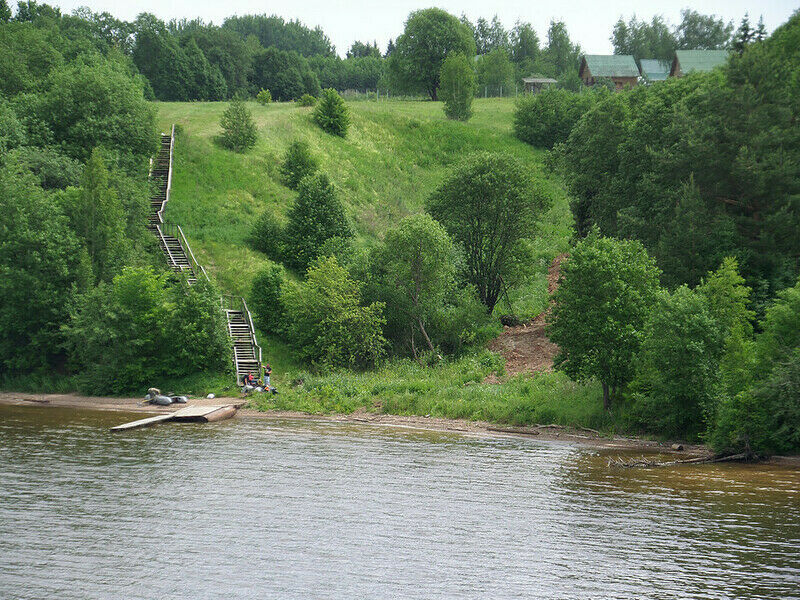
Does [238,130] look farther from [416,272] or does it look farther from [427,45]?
[427,45]

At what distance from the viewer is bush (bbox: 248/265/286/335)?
45.8 metres

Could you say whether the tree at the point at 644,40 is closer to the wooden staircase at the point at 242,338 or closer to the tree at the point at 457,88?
the tree at the point at 457,88

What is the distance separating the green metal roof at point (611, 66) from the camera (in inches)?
4596

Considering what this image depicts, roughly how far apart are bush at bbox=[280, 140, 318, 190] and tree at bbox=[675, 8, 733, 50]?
89728mm

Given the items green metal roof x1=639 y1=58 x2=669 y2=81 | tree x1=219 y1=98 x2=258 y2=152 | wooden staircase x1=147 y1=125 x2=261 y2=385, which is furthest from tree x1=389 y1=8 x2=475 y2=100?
wooden staircase x1=147 y1=125 x2=261 y2=385

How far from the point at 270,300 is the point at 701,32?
112 meters

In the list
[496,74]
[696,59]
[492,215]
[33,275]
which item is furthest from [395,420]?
[496,74]

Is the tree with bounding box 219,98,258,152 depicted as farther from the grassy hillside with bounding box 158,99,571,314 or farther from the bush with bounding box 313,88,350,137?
the bush with bounding box 313,88,350,137

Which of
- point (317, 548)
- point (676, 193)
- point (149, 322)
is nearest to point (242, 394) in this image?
point (149, 322)

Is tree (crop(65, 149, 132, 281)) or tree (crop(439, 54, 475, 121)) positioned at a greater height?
tree (crop(439, 54, 475, 121))

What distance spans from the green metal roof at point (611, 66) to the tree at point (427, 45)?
877 inches

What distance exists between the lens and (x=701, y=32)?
131625 millimetres

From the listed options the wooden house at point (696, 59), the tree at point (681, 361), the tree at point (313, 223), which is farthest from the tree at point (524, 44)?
the tree at point (681, 361)

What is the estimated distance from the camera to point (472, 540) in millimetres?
21250
